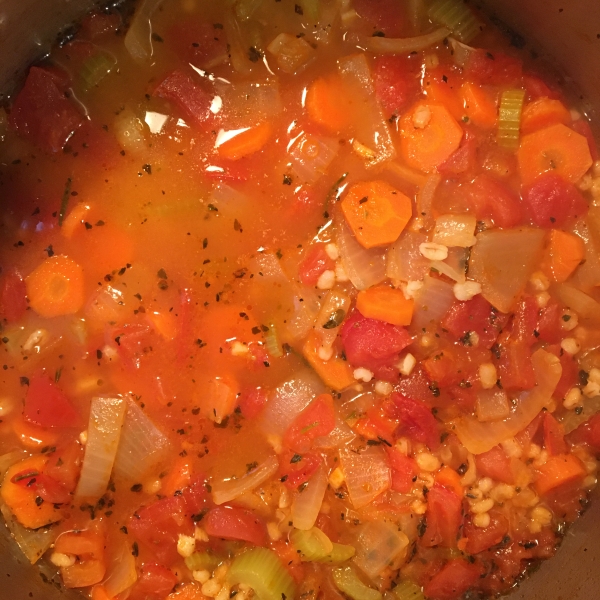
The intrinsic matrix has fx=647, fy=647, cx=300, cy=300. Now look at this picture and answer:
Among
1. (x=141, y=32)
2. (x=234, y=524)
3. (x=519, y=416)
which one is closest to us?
(x=141, y=32)

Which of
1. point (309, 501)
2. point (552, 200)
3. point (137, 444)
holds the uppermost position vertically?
point (552, 200)

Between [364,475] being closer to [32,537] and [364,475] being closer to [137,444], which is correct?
[137,444]

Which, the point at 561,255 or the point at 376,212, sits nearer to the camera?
the point at 376,212

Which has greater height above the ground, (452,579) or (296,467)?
(296,467)

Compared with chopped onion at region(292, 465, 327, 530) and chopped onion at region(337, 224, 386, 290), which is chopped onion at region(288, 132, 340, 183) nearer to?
chopped onion at region(337, 224, 386, 290)

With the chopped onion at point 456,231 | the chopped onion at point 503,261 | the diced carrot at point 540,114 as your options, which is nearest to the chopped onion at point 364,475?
the chopped onion at point 503,261

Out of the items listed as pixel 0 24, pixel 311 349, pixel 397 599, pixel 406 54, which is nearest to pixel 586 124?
pixel 406 54

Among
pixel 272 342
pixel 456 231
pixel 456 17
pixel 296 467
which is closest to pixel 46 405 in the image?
pixel 272 342

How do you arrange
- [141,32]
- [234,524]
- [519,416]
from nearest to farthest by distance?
[141,32] → [234,524] → [519,416]
